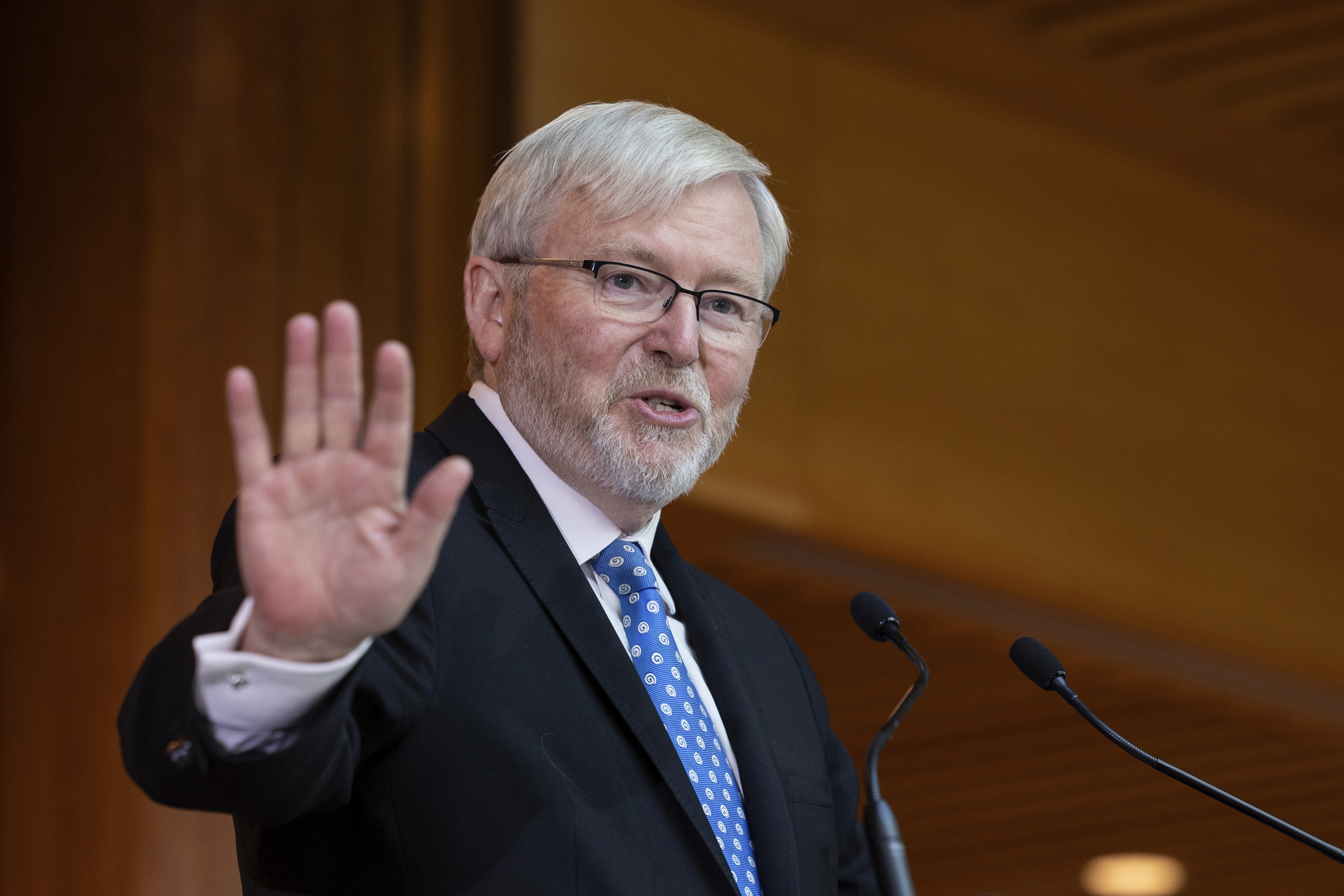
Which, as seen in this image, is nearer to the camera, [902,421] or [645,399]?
[645,399]

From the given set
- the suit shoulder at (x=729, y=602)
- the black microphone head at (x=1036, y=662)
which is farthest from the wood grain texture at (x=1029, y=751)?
the black microphone head at (x=1036, y=662)

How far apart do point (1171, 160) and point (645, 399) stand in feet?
15.1

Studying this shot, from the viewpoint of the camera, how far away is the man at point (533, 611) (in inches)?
52.0

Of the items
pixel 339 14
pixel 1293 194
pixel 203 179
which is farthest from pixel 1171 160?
pixel 203 179

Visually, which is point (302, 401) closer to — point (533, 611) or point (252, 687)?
point (252, 687)

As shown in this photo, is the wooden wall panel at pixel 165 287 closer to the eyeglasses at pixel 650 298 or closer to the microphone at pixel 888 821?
the eyeglasses at pixel 650 298

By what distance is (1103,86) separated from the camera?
18.4ft

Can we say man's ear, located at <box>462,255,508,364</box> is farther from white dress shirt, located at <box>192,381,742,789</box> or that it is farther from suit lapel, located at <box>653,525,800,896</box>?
white dress shirt, located at <box>192,381,742,789</box>

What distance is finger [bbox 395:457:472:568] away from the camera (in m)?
1.29

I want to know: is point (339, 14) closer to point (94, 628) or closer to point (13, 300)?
point (13, 300)

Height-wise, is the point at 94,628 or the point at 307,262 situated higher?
the point at 307,262

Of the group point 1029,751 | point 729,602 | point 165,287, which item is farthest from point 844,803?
point 1029,751

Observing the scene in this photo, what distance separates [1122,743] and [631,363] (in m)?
0.69

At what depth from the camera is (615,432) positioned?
1938 millimetres
